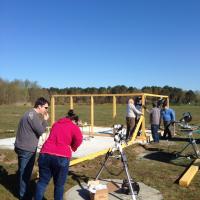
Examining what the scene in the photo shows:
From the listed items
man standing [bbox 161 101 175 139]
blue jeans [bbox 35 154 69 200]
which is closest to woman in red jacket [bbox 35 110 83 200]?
blue jeans [bbox 35 154 69 200]

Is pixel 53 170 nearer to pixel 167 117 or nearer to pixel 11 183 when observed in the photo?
pixel 11 183

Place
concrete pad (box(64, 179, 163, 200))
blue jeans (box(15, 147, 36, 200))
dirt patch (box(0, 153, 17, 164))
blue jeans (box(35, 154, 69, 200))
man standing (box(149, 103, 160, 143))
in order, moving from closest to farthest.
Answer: blue jeans (box(35, 154, 69, 200))
blue jeans (box(15, 147, 36, 200))
concrete pad (box(64, 179, 163, 200))
dirt patch (box(0, 153, 17, 164))
man standing (box(149, 103, 160, 143))

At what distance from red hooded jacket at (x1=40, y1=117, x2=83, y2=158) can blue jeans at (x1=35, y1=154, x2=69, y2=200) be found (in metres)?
0.09

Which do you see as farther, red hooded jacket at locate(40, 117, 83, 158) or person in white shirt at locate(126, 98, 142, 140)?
person in white shirt at locate(126, 98, 142, 140)

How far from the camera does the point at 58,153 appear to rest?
5.35m

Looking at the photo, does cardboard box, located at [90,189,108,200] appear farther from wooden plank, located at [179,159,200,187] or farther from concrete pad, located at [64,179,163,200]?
wooden plank, located at [179,159,200,187]

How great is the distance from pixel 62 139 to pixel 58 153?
0.22 metres

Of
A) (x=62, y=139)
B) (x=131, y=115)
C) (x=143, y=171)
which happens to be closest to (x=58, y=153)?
(x=62, y=139)

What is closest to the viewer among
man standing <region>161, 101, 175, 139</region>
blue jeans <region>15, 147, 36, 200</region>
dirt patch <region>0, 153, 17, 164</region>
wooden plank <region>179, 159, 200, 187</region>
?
blue jeans <region>15, 147, 36, 200</region>

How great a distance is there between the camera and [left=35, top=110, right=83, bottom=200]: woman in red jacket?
5.36 metres

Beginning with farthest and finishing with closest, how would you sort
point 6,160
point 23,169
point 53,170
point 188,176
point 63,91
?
point 63,91 → point 6,160 → point 188,176 → point 23,169 → point 53,170

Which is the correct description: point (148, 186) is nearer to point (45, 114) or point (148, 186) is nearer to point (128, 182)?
point (128, 182)

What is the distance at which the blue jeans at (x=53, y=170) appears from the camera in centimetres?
536

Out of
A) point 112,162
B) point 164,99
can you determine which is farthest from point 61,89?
point 112,162
